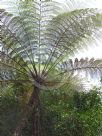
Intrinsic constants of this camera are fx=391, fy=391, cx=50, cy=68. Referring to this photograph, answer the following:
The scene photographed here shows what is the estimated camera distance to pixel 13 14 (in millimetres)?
9586

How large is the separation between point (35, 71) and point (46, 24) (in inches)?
47.4

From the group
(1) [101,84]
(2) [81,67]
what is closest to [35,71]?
(2) [81,67]

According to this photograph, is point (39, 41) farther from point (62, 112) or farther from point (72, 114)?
point (72, 114)

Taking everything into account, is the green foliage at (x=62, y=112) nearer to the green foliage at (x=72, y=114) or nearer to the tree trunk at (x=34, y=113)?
the green foliage at (x=72, y=114)

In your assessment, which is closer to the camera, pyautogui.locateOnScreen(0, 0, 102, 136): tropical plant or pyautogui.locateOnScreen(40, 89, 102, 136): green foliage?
pyautogui.locateOnScreen(0, 0, 102, 136): tropical plant

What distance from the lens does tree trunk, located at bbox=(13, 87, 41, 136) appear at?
9.46 meters

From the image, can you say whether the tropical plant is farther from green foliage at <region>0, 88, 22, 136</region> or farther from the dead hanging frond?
green foliage at <region>0, 88, 22, 136</region>

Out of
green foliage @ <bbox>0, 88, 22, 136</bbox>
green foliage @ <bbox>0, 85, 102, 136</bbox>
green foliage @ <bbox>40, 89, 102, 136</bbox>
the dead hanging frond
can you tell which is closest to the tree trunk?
green foliage @ <bbox>0, 85, 102, 136</bbox>

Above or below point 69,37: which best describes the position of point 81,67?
below

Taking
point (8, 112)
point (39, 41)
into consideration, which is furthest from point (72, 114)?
point (39, 41)

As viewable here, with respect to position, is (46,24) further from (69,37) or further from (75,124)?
(75,124)

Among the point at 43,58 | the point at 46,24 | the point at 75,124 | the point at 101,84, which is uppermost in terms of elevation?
the point at 46,24

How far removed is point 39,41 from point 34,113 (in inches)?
73.7

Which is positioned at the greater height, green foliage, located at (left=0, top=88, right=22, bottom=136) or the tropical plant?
the tropical plant
